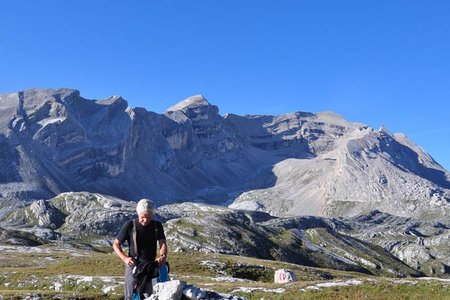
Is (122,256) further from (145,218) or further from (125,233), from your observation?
(145,218)

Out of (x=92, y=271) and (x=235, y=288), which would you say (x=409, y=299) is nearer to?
(x=235, y=288)

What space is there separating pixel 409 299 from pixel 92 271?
43687 mm

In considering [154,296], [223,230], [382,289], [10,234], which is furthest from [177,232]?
[154,296]

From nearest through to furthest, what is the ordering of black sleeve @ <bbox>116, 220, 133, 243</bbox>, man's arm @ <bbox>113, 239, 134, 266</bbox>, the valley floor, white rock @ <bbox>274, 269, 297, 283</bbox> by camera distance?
man's arm @ <bbox>113, 239, 134, 266</bbox> → black sleeve @ <bbox>116, 220, 133, 243</bbox> → the valley floor → white rock @ <bbox>274, 269, 297, 283</bbox>

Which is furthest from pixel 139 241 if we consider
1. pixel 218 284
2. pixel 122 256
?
pixel 218 284

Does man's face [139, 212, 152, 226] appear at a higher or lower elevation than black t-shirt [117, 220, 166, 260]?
higher

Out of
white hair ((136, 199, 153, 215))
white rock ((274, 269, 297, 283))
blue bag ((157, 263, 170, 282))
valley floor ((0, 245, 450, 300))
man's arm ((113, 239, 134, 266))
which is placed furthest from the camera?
white rock ((274, 269, 297, 283))

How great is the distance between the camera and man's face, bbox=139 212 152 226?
1744cm

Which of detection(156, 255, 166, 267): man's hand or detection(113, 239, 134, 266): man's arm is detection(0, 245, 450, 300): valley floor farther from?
detection(156, 255, 166, 267): man's hand

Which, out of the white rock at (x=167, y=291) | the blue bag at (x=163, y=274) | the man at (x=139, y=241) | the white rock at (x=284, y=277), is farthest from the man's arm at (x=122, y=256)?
the white rock at (x=284, y=277)

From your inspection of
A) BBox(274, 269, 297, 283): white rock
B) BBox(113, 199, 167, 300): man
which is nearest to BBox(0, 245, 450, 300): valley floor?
BBox(274, 269, 297, 283): white rock

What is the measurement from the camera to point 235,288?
41375mm

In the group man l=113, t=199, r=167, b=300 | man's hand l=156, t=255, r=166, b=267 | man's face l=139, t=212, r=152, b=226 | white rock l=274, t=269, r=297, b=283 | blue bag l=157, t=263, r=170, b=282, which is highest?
man's face l=139, t=212, r=152, b=226

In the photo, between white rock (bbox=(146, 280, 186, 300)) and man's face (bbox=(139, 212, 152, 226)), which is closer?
man's face (bbox=(139, 212, 152, 226))
